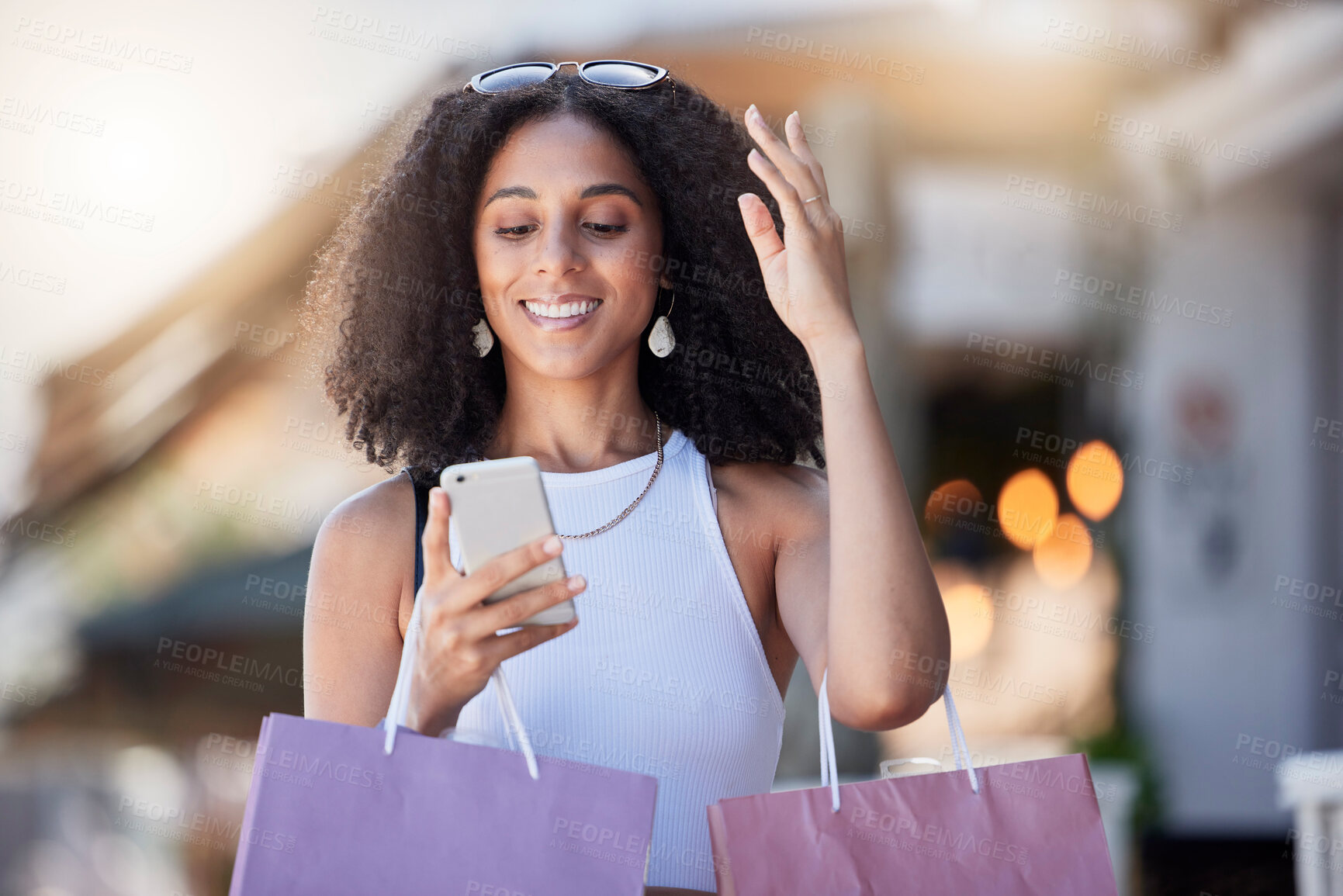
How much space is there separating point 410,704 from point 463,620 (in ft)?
0.51

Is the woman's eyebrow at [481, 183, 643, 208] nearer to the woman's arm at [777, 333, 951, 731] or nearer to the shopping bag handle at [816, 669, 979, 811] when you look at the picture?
the woman's arm at [777, 333, 951, 731]

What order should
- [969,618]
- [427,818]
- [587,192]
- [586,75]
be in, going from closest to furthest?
1. [427,818]
2. [587,192]
3. [586,75]
4. [969,618]

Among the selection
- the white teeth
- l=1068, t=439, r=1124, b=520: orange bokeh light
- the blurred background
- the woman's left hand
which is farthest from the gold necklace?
l=1068, t=439, r=1124, b=520: orange bokeh light

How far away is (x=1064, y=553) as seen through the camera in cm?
719

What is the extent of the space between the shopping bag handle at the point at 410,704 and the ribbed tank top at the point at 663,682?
0.87 feet

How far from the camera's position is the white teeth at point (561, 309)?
1.76 metres

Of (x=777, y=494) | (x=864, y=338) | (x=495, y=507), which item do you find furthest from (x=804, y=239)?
(x=864, y=338)

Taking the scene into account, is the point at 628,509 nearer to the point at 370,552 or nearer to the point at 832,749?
the point at 370,552

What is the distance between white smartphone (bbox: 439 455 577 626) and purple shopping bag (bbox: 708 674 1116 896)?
38cm

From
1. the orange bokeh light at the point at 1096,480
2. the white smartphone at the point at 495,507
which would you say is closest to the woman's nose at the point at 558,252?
the white smartphone at the point at 495,507

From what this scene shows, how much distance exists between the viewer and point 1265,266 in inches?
263

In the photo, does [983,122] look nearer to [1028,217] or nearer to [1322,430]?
[1028,217]

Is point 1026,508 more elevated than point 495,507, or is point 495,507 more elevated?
point 495,507

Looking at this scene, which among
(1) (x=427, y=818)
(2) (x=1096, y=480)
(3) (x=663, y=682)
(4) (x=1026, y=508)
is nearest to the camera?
(1) (x=427, y=818)
